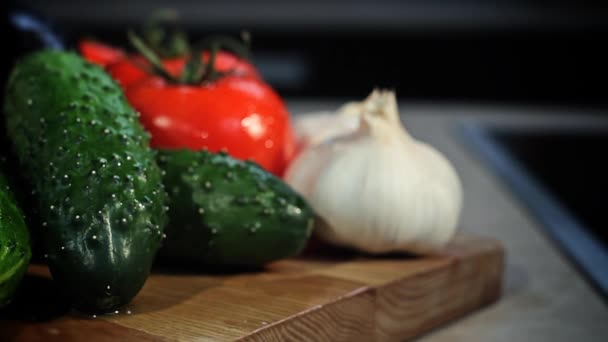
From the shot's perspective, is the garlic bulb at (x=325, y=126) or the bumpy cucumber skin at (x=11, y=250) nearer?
the bumpy cucumber skin at (x=11, y=250)

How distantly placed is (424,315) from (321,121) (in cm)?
34

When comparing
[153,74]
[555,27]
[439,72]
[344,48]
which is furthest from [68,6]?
[153,74]

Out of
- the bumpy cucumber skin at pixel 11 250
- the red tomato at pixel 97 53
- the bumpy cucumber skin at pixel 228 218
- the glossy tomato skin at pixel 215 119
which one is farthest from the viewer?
the red tomato at pixel 97 53

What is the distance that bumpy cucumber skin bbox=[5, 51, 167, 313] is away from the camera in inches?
24.4

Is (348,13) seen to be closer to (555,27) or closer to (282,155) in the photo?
(555,27)

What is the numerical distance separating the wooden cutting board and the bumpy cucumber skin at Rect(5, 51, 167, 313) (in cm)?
3

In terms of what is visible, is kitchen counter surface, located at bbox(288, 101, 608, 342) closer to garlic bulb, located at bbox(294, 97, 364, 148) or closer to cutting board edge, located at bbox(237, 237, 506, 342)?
cutting board edge, located at bbox(237, 237, 506, 342)

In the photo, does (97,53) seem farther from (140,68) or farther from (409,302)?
(409,302)

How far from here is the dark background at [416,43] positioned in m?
3.57

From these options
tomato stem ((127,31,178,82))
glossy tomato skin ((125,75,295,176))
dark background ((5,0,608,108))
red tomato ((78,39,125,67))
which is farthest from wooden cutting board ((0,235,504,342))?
dark background ((5,0,608,108))

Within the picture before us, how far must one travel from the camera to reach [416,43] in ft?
11.8

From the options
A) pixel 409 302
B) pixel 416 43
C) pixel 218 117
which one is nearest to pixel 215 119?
pixel 218 117

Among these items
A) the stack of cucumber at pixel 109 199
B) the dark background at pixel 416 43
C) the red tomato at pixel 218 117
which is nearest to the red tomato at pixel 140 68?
the red tomato at pixel 218 117

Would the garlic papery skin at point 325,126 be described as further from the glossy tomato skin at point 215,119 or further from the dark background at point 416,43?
the dark background at point 416,43
